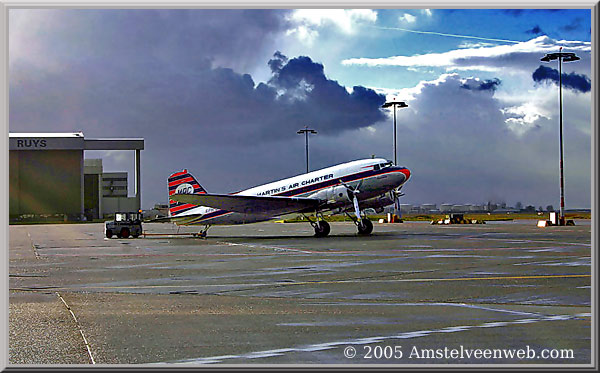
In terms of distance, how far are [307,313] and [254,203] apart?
104 feet

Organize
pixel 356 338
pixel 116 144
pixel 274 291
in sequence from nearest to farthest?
pixel 356 338 < pixel 274 291 < pixel 116 144

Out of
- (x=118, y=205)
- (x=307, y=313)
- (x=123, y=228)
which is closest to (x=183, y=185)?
(x=123, y=228)

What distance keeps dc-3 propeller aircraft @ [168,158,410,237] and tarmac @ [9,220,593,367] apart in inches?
715

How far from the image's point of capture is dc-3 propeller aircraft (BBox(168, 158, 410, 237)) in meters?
41.1

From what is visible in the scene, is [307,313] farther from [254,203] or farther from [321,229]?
[254,203]

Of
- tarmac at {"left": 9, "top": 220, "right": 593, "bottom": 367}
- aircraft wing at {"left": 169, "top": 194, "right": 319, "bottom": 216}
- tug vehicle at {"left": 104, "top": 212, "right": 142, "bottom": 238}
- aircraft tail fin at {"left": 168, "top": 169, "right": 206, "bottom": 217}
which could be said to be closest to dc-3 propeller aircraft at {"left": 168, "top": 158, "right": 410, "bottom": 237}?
aircraft wing at {"left": 169, "top": 194, "right": 319, "bottom": 216}

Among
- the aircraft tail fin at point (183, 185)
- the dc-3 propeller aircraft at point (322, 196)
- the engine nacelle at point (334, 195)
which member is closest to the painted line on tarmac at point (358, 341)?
the dc-3 propeller aircraft at point (322, 196)

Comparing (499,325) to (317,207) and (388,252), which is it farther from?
(317,207)

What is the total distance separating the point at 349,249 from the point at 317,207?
1337 centimetres

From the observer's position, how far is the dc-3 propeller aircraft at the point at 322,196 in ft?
135

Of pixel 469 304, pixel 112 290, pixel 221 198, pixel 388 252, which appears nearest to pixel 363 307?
pixel 469 304

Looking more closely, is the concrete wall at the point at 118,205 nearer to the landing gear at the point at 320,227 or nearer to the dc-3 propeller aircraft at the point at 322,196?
the dc-3 propeller aircraft at the point at 322,196

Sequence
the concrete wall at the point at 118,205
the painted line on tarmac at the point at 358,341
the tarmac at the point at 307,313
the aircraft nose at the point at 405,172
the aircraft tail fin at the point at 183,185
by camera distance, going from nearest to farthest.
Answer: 1. the painted line on tarmac at the point at 358,341
2. the tarmac at the point at 307,313
3. the aircraft nose at the point at 405,172
4. the aircraft tail fin at the point at 183,185
5. the concrete wall at the point at 118,205

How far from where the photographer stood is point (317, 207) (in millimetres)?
42562
